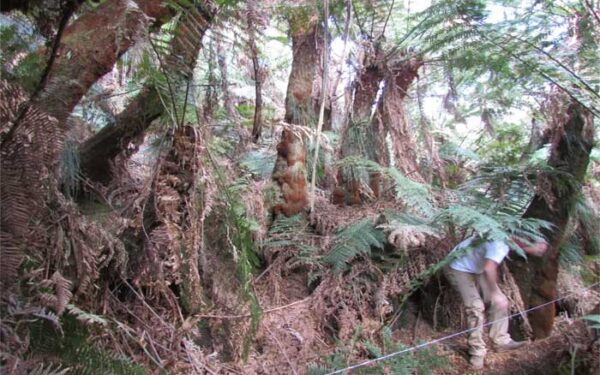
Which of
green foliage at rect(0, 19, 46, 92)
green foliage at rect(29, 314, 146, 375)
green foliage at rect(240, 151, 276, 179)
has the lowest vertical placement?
green foliage at rect(29, 314, 146, 375)

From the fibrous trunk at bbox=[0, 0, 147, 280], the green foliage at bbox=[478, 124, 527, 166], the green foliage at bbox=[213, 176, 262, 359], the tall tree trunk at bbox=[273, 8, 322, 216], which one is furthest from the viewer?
the green foliage at bbox=[478, 124, 527, 166]

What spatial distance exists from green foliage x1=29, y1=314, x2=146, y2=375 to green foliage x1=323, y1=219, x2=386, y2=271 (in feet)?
6.20

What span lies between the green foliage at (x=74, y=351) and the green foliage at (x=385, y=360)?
46.1 inches

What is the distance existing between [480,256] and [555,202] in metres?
0.79

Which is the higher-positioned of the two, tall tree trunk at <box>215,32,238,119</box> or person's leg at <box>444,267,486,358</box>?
tall tree trunk at <box>215,32,238,119</box>

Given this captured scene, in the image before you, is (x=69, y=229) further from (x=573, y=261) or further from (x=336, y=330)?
(x=573, y=261)

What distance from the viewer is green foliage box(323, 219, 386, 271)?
132 inches

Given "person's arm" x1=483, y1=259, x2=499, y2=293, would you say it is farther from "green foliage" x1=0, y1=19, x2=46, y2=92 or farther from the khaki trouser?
"green foliage" x1=0, y1=19, x2=46, y2=92

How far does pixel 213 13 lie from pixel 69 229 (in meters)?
0.98

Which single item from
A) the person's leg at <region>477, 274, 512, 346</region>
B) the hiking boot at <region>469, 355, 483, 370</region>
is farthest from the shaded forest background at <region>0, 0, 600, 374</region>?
the person's leg at <region>477, 274, 512, 346</region>

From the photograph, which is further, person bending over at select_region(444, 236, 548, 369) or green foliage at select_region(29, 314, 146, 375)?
person bending over at select_region(444, 236, 548, 369)

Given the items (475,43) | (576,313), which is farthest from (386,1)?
(576,313)

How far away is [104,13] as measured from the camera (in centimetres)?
201

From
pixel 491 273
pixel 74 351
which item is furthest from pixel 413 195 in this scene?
pixel 74 351
